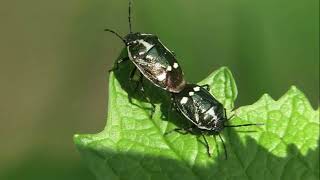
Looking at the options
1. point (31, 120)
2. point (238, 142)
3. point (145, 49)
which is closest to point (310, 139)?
point (238, 142)

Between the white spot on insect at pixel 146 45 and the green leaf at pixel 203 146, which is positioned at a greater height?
the white spot on insect at pixel 146 45

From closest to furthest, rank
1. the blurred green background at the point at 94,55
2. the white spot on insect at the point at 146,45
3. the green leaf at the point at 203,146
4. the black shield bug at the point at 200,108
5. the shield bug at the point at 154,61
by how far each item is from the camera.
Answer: the green leaf at the point at 203,146 < the black shield bug at the point at 200,108 < the shield bug at the point at 154,61 < the white spot on insect at the point at 146,45 < the blurred green background at the point at 94,55

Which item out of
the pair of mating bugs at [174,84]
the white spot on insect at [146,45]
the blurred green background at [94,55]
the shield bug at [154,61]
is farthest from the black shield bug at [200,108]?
the blurred green background at [94,55]

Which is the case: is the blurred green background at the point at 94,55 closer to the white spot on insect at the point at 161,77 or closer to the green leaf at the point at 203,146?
the white spot on insect at the point at 161,77

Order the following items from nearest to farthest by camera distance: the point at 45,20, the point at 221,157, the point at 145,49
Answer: the point at 221,157
the point at 145,49
the point at 45,20

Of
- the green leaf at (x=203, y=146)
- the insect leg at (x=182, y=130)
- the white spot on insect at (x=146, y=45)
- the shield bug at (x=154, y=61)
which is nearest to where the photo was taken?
the green leaf at (x=203, y=146)

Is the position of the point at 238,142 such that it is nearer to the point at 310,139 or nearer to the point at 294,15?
the point at 310,139

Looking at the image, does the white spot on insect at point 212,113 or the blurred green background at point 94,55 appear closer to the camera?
the white spot on insect at point 212,113
